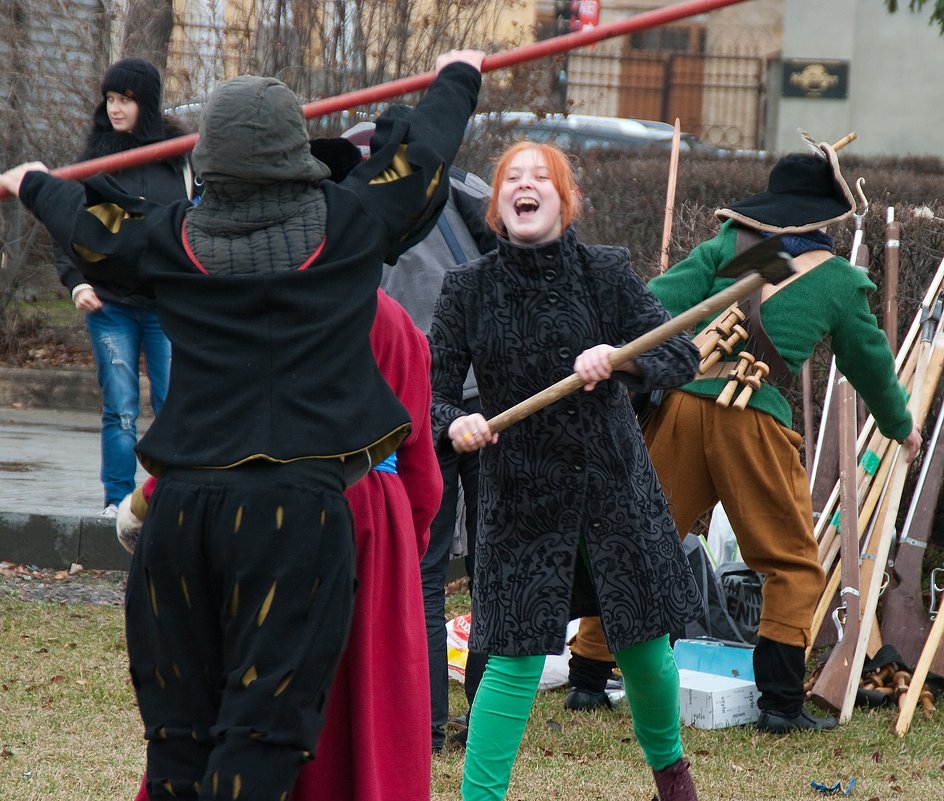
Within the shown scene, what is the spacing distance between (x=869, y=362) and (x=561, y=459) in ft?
4.55

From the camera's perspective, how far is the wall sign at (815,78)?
20109 mm

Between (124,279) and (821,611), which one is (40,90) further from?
(124,279)

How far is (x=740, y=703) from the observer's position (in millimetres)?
4711

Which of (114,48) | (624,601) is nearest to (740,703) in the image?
(624,601)

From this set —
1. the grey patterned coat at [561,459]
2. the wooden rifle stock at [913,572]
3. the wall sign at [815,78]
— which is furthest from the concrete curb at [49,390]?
the wall sign at [815,78]

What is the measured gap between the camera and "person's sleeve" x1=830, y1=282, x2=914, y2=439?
4.46 meters

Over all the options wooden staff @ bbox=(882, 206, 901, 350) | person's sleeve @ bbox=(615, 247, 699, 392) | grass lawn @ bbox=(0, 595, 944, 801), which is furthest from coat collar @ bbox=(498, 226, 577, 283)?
wooden staff @ bbox=(882, 206, 901, 350)

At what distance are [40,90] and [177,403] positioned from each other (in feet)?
28.0

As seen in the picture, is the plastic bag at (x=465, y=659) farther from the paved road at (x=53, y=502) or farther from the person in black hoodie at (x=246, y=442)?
the person in black hoodie at (x=246, y=442)

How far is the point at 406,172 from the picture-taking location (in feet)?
8.98

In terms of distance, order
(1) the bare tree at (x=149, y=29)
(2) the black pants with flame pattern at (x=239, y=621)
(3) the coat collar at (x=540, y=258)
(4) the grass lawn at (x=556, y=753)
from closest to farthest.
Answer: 1. (2) the black pants with flame pattern at (x=239, y=621)
2. (3) the coat collar at (x=540, y=258)
3. (4) the grass lawn at (x=556, y=753)
4. (1) the bare tree at (x=149, y=29)

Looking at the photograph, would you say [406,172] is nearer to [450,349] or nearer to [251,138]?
[251,138]

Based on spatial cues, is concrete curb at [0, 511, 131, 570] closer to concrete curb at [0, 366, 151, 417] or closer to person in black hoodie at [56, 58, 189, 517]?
person in black hoodie at [56, 58, 189, 517]

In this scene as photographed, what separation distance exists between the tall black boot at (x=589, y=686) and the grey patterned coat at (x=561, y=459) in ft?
3.95
